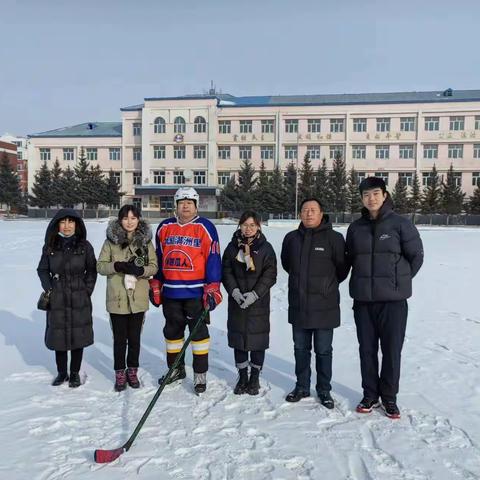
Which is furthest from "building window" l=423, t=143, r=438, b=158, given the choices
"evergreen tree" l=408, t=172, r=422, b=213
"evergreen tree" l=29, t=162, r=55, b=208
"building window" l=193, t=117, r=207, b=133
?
"evergreen tree" l=29, t=162, r=55, b=208

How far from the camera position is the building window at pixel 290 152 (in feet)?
164

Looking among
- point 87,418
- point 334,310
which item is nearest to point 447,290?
point 334,310

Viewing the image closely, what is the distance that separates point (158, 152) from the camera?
51000 mm

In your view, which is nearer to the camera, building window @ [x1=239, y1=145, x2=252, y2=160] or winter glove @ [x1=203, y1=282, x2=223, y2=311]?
winter glove @ [x1=203, y1=282, x2=223, y2=311]

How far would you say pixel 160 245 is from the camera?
167 inches

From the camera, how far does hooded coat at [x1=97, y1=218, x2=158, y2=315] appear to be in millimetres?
4133

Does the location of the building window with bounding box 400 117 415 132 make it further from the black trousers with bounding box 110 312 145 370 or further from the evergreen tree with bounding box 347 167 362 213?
the black trousers with bounding box 110 312 145 370

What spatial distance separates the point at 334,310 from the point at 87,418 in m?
2.16

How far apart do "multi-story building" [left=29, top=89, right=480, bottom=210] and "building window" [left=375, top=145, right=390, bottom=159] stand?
0.10 meters

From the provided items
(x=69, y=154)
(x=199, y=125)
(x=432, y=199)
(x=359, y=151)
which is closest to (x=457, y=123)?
(x=432, y=199)

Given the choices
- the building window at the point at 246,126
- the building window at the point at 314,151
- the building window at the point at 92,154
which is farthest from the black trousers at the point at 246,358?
the building window at the point at 92,154

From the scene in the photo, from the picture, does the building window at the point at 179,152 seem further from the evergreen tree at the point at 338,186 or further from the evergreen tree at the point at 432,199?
the evergreen tree at the point at 432,199

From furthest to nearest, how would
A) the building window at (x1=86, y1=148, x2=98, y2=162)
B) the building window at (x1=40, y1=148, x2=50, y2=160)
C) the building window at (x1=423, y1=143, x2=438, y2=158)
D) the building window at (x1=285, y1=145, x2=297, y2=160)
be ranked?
the building window at (x1=40, y1=148, x2=50, y2=160), the building window at (x1=86, y1=148, x2=98, y2=162), the building window at (x1=285, y1=145, x2=297, y2=160), the building window at (x1=423, y1=143, x2=438, y2=158)

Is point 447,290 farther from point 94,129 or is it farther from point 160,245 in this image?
point 94,129
